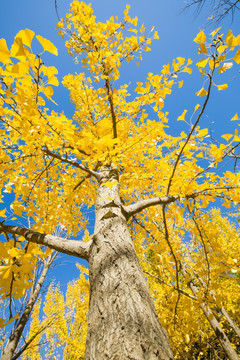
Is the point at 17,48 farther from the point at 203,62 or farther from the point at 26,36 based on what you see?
the point at 203,62

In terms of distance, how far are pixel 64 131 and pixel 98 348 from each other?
5.05 feet

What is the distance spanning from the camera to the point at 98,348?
2.60 ft

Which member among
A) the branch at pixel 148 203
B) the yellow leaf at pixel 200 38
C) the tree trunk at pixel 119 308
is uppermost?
the branch at pixel 148 203

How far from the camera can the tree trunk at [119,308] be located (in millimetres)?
741

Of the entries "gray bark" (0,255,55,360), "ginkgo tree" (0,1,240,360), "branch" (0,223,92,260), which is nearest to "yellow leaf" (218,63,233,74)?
"ginkgo tree" (0,1,240,360)

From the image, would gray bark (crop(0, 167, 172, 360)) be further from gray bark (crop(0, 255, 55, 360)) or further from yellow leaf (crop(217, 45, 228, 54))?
gray bark (crop(0, 255, 55, 360))

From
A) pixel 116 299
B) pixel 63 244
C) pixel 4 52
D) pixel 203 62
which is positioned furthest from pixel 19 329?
pixel 203 62

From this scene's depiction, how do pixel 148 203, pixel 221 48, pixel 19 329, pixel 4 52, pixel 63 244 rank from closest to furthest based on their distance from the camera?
pixel 4 52, pixel 221 48, pixel 63 244, pixel 148 203, pixel 19 329

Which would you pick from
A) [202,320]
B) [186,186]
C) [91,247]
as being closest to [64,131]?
[91,247]

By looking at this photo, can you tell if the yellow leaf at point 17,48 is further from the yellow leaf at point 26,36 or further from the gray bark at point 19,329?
the gray bark at point 19,329

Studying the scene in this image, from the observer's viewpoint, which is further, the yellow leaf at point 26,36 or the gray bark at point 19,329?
the gray bark at point 19,329

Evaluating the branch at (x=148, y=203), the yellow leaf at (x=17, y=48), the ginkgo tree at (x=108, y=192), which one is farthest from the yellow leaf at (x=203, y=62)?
the branch at (x=148, y=203)

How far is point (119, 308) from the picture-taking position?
2.93ft

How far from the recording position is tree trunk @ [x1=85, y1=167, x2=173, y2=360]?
74cm
